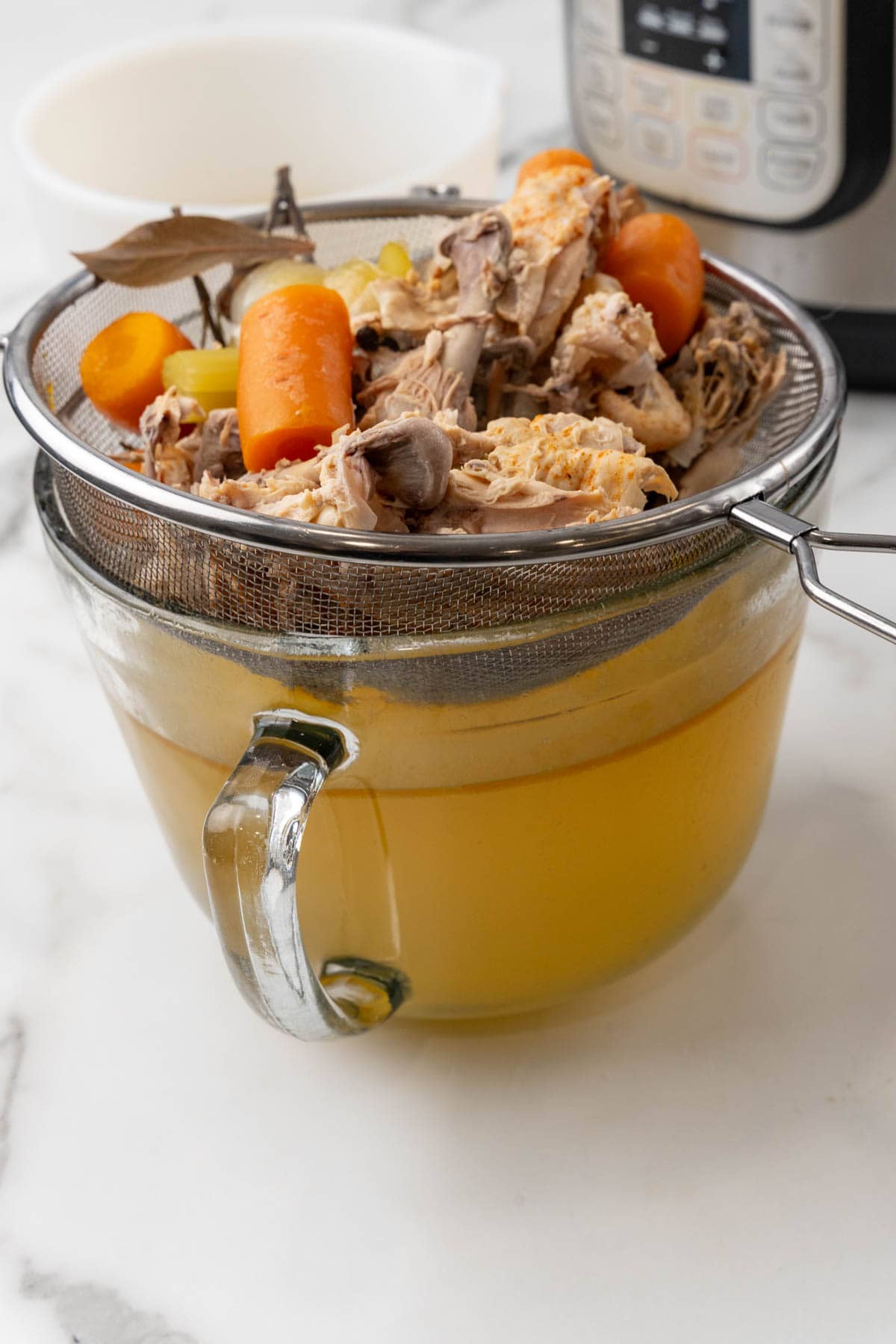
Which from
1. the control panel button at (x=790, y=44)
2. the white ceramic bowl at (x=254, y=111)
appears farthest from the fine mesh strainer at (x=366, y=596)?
the white ceramic bowl at (x=254, y=111)

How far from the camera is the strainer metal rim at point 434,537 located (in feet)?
1.53

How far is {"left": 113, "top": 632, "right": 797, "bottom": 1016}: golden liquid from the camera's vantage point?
1.75 ft

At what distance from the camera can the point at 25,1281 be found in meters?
0.55

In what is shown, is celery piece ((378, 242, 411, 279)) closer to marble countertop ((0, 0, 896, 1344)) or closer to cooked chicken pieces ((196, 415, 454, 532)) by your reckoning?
cooked chicken pieces ((196, 415, 454, 532))

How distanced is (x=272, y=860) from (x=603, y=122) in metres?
0.72

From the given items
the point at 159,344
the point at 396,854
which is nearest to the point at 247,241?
the point at 159,344

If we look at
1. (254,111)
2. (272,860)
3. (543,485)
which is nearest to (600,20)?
(254,111)

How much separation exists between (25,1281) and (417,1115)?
6.4 inches

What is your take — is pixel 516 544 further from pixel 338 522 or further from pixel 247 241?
pixel 247 241

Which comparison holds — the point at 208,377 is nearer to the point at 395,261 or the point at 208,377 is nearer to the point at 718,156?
the point at 395,261

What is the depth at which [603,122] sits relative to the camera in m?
1.02

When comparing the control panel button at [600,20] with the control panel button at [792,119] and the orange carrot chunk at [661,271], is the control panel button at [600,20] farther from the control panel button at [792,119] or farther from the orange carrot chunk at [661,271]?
the orange carrot chunk at [661,271]

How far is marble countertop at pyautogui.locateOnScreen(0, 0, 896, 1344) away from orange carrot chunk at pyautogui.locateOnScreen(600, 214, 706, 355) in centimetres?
25

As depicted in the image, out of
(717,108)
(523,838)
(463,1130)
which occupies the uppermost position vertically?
(717,108)
